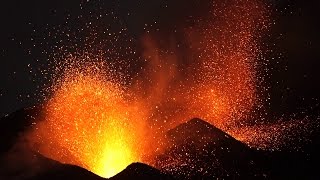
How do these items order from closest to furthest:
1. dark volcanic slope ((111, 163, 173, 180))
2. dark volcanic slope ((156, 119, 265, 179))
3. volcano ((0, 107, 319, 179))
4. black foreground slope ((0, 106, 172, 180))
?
dark volcanic slope ((111, 163, 173, 180))
black foreground slope ((0, 106, 172, 180))
volcano ((0, 107, 319, 179))
dark volcanic slope ((156, 119, 265, 179))

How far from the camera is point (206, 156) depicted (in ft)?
71.1

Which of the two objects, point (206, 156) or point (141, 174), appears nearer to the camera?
point (141, 174)

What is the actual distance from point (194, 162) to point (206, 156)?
2.88 ft

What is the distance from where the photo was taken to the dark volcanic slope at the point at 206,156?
20.0 metres

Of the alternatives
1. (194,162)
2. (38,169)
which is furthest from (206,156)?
(38,169)

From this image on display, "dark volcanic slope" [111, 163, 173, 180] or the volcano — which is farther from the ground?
the volcano

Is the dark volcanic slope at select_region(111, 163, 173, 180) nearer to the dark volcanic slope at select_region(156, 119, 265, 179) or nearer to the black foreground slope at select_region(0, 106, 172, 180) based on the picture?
the black foreground slope at select_region(0, 106, 172, 180)

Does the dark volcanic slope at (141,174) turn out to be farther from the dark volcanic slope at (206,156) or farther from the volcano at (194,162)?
the dark volcanic slope at (206,156)

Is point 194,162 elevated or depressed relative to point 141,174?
elevated

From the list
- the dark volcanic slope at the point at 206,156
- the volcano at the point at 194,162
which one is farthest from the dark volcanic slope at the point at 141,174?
the dark volcanic slope at the point at 206,156

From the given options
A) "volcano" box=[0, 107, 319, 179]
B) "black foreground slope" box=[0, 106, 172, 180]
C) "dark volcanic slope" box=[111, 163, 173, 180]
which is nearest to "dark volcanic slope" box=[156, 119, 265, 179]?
"volcano" box=[0, 107, 319, 179]

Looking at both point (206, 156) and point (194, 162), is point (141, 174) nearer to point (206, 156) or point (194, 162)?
point (194, 162)

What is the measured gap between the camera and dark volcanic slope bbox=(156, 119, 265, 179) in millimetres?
20031

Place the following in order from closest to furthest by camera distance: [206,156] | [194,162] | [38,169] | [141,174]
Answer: [141,174]
[38,169]
[194,162]
[206,156]
